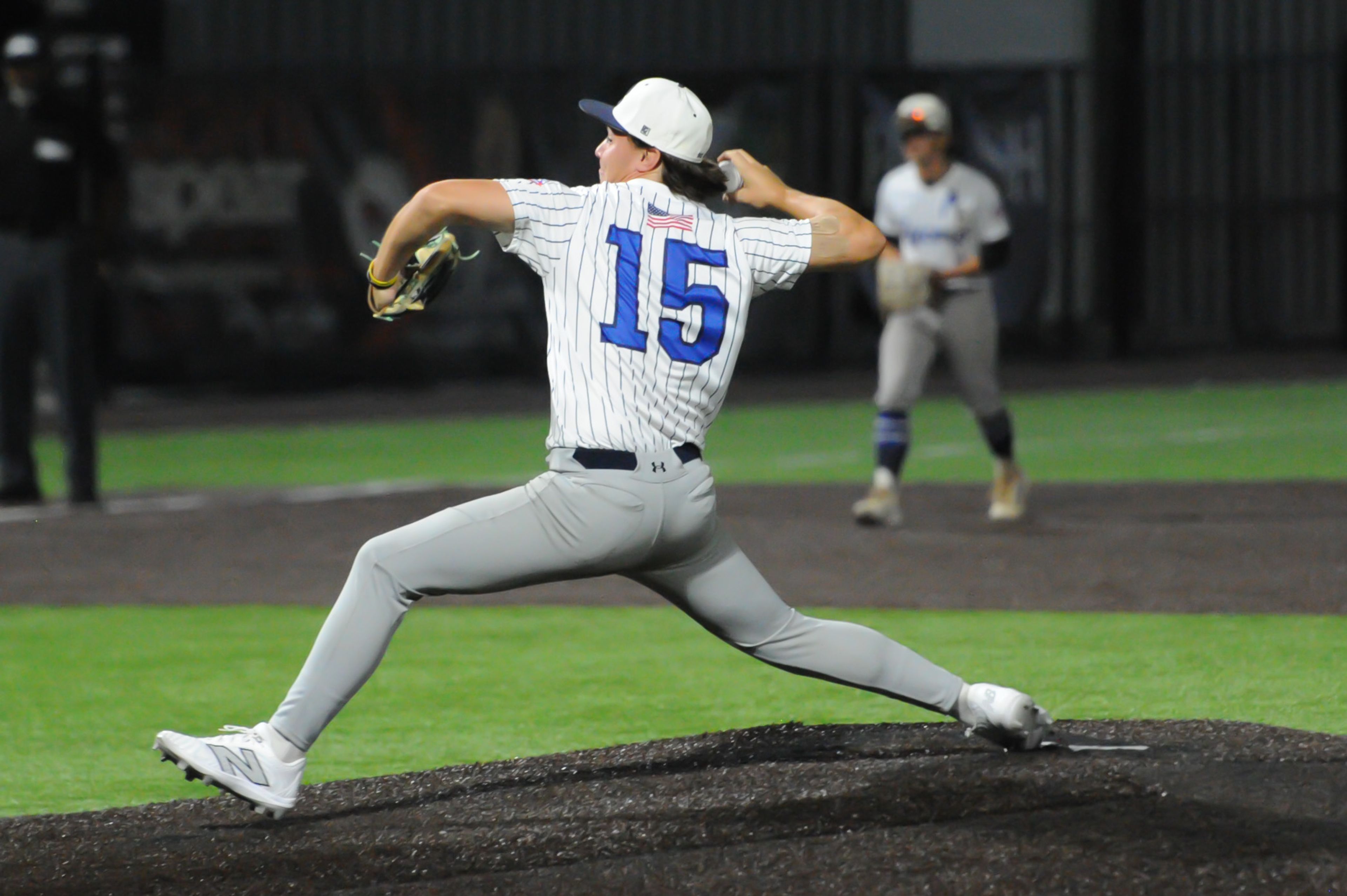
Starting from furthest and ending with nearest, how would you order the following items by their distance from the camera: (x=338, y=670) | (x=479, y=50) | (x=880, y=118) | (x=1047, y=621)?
1. (x=479, y=50)
2. (x=880, y=118)
3. (x=1047, y=621)
4. (x=338, y=670)

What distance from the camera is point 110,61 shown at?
22438mm

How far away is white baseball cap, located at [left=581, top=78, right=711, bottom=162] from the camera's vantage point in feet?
17.5

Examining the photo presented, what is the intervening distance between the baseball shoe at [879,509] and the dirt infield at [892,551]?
3.3 inches

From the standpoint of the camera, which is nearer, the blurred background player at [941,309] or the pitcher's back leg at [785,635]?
the pitcher's back leg at [785,635]

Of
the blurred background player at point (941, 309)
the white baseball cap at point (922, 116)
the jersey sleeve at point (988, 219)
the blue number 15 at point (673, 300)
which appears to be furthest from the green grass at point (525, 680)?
the white baseball cap at point (922, 116)

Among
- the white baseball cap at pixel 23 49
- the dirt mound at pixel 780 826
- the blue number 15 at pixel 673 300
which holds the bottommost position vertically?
the dirt mound at pixel 780 826

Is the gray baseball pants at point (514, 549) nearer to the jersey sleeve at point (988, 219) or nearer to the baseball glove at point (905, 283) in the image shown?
the baseball glove at point (905, 283)

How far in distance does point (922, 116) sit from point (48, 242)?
5.45 metres

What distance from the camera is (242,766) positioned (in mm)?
5117

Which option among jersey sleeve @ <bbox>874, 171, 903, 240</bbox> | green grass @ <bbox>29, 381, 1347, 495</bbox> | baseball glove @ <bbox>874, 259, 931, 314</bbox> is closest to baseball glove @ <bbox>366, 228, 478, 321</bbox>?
baseball glove @ <bbox>874, 259, 931, 314</bbox>

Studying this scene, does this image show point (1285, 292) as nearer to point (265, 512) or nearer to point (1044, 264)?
point (1044, 264)

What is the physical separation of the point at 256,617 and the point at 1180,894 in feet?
18.5

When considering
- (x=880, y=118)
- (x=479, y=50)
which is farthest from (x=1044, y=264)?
(x=479, y=50)

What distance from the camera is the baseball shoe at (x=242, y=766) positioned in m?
5.08
